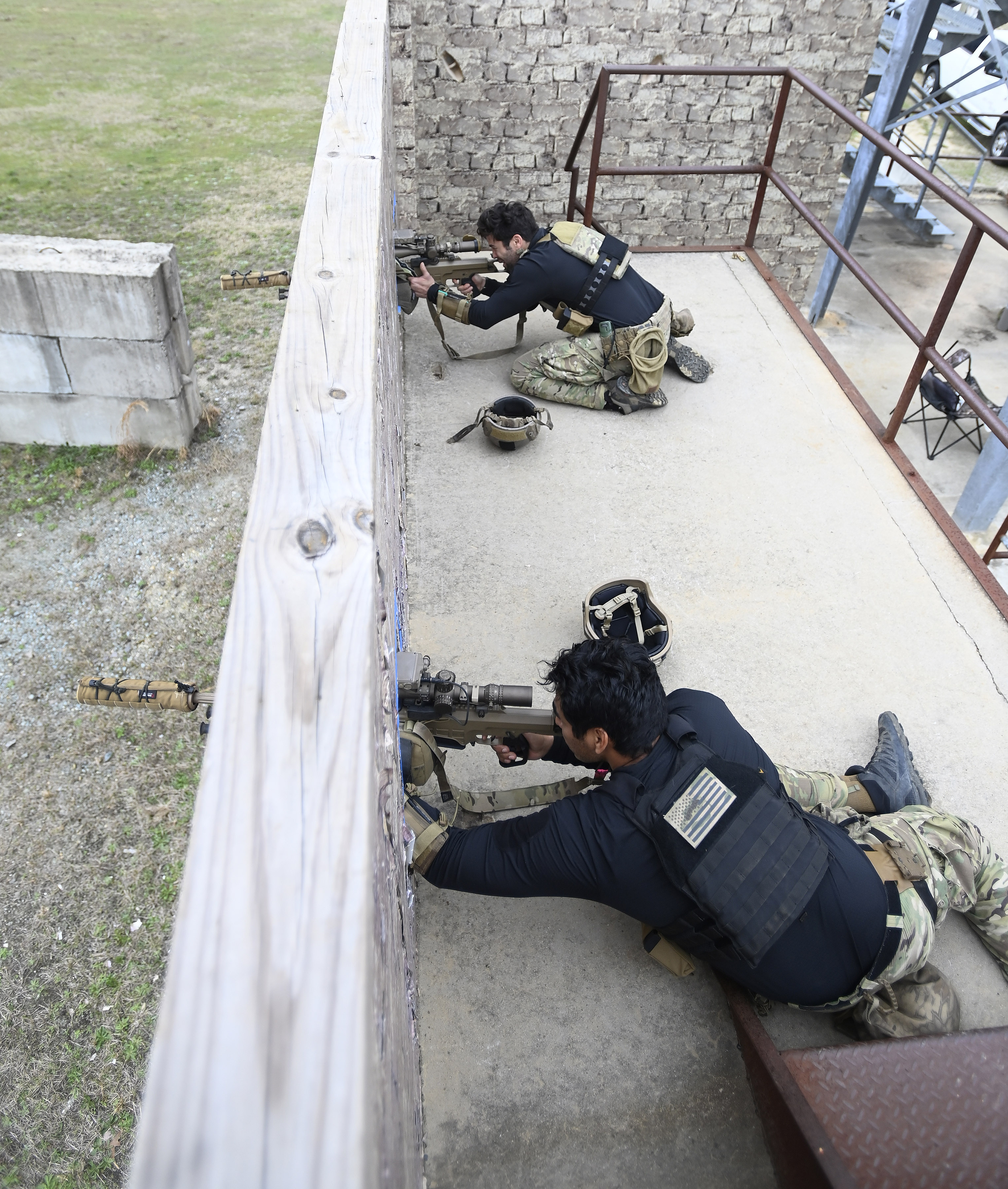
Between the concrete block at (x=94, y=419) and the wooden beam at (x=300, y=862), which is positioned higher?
the wooden beam at (x=300, y=862)

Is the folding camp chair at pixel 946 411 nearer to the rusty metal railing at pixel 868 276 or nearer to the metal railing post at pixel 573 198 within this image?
the rusty metal railing at pixel 868 276

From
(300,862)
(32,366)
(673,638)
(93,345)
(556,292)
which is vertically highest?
(300,862)

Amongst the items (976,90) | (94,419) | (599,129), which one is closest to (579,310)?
(599,129)

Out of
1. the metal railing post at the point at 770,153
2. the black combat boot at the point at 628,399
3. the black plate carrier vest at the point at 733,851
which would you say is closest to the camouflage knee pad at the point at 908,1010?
the black plate carrier vest at the point at 733,851

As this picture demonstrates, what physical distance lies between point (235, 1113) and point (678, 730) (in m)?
1.57

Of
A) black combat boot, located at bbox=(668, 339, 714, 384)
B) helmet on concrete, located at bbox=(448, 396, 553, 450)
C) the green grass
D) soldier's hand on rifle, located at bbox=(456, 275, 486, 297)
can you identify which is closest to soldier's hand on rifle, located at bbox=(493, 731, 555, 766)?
helmet on concrete, located at bbox=(448, 396, 553, 450)

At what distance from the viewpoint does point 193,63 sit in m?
15.8

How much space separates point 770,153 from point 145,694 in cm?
471

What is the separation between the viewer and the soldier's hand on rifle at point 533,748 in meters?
2.44

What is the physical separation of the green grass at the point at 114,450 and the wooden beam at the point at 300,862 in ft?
8.33

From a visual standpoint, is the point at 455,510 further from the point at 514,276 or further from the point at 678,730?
the point at 678,730

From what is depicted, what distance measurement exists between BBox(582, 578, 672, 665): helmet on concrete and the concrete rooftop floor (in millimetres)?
102

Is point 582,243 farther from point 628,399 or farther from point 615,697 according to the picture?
point 615,697

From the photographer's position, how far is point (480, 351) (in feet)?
15.6
